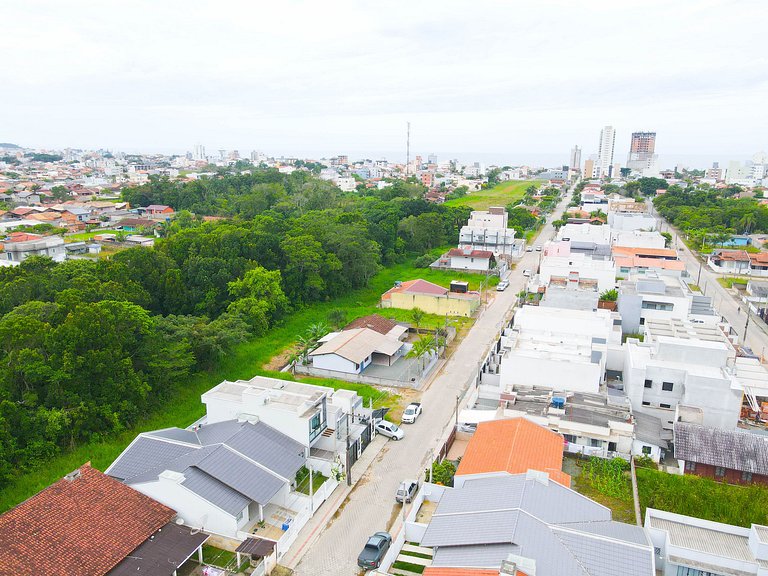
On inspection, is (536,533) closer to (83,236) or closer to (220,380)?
(220,380)

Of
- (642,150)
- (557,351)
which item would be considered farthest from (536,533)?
(642,150)

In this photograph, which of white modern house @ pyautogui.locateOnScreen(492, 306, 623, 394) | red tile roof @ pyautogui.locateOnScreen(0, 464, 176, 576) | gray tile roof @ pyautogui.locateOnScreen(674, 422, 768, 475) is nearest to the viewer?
red tile roof @ pyautogui.locateOnScreen(0, 464, 176, 576)

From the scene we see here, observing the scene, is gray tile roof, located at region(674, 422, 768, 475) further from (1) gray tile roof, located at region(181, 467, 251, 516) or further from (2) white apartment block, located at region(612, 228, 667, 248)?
(2) white apartment block, located at region(612, 228, 667, 248)

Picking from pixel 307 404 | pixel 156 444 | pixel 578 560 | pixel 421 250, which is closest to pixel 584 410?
pixel 578 560

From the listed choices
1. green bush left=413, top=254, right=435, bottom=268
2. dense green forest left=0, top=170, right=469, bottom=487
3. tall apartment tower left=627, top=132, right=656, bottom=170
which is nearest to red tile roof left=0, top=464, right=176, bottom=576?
dense green forest left=0, top=170, right=469, bottom=487

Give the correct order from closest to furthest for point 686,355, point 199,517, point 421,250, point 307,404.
→ point 199,517
point 307,404
point 686,355
point 421,250

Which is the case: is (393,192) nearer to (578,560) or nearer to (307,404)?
(307,404)
